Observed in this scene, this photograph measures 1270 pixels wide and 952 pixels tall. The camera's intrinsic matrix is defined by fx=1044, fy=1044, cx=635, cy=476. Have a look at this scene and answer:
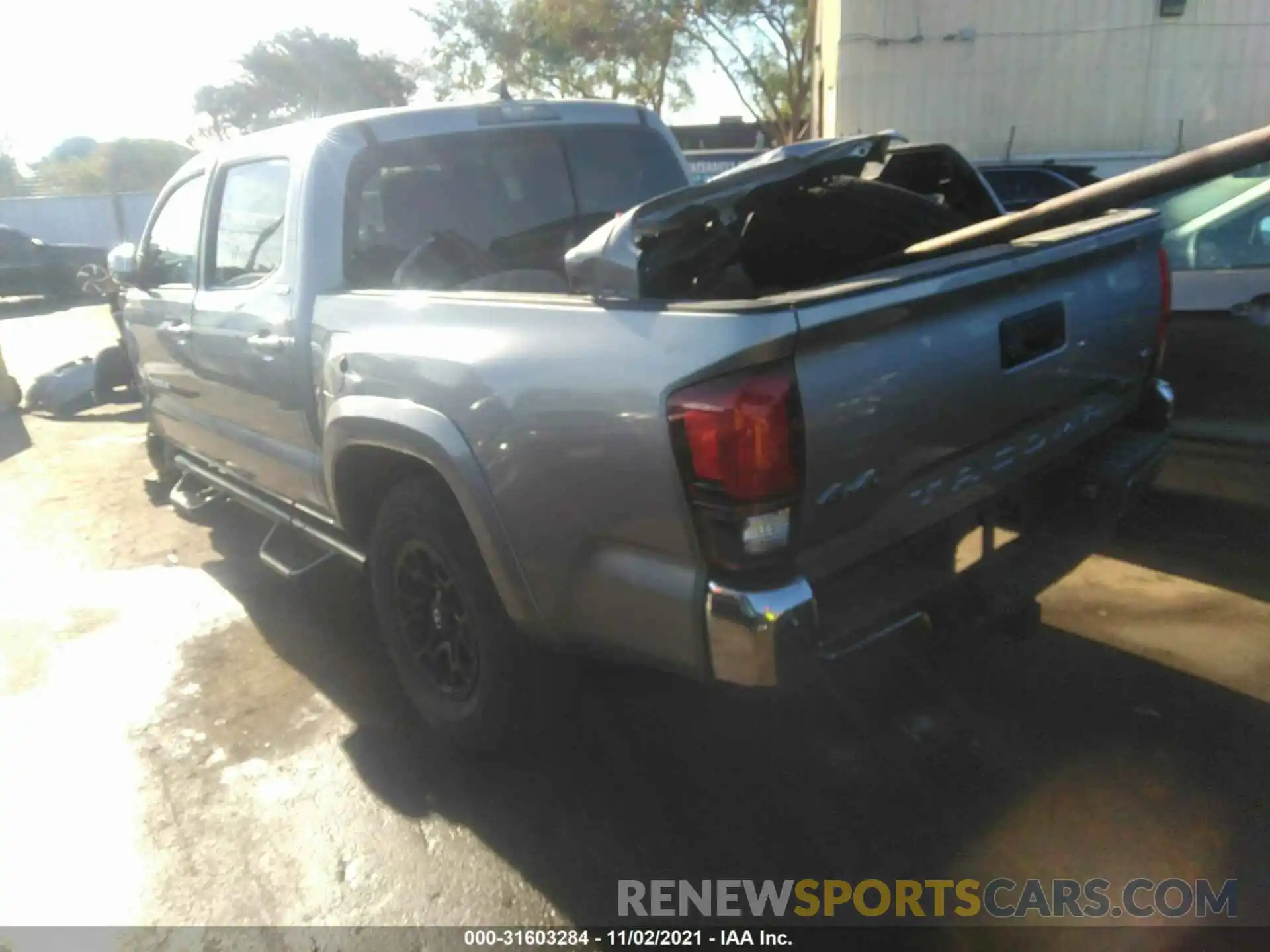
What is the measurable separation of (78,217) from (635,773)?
1266 inches

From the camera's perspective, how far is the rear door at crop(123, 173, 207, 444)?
482cm

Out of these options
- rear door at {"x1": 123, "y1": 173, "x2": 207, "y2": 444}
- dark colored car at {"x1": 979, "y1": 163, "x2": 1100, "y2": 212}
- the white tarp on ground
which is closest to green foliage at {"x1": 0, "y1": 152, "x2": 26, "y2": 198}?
the white tarp on ground

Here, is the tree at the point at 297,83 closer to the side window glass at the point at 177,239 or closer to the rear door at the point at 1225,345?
the side window glass at the point at 177,239

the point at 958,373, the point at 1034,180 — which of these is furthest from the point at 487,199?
the point at 1034,180

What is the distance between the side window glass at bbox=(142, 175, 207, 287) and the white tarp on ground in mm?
27471

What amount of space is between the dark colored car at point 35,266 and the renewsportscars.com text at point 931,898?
20.5m

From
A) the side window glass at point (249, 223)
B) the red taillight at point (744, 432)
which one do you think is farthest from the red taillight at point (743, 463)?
the side window glass at point (249, 223)

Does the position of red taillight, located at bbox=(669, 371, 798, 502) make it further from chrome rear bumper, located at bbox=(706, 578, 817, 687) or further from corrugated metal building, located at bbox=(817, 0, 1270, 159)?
A: corrugated metal building, located at bbox=(817, 0, 1270, 159)

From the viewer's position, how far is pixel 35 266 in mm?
20406

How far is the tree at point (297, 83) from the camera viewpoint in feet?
90.1

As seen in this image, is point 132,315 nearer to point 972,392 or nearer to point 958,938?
point 972,392

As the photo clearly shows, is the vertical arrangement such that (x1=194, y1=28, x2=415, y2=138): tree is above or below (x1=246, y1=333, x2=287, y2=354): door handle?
above

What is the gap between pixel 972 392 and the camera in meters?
2.66

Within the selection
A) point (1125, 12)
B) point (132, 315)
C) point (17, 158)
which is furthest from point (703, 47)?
point (17, 158)
